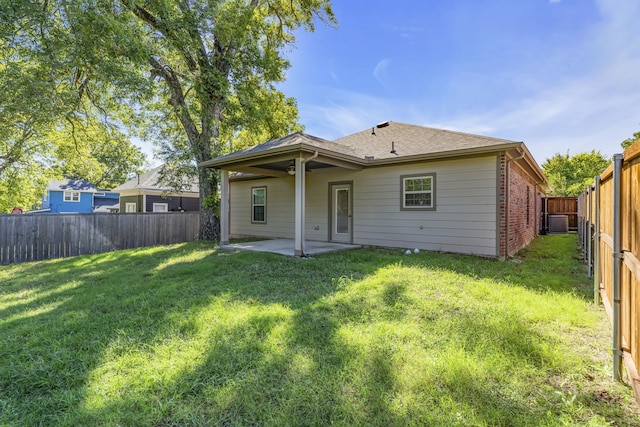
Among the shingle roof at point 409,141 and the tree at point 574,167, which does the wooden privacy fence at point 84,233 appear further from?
the tree at point 574,167

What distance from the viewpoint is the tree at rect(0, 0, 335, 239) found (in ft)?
24.6

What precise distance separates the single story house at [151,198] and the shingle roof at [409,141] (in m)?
12.3

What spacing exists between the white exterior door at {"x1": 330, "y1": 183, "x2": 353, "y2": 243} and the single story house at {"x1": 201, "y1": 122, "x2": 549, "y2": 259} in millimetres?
33

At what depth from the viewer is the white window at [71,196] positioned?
2463cm

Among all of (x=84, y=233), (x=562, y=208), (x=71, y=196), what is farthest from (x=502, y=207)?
(x=71, y=196)

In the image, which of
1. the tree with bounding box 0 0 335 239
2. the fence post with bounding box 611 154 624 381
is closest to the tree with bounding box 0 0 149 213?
the tree with bounding box 0 0 335 239

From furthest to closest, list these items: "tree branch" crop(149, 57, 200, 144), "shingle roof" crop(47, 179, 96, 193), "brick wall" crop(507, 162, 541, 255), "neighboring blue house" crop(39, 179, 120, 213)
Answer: "neighboring blue house" crop(39, 179, 120, 213) < "shingle roof" crop(47, 179, 96, 193) < "tree branch" crop(149, 57, 200, 144) < "brick wall" crop(507, 162, 541, 255)

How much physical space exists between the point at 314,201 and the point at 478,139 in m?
5.29

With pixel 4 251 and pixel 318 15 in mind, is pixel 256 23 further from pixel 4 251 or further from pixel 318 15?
pixel 4 251

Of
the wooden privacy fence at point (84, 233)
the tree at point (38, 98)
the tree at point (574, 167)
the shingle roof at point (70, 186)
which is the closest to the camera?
the tree at point (38, 98)

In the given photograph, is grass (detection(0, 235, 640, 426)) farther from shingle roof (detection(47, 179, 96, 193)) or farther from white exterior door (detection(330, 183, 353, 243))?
shingle roof (detection(47, 179, 96, 193))

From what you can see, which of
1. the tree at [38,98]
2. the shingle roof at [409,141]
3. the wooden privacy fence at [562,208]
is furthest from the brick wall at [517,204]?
the tree at [38,98]

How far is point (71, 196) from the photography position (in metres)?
24.8

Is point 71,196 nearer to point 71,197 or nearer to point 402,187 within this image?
point 71,197
